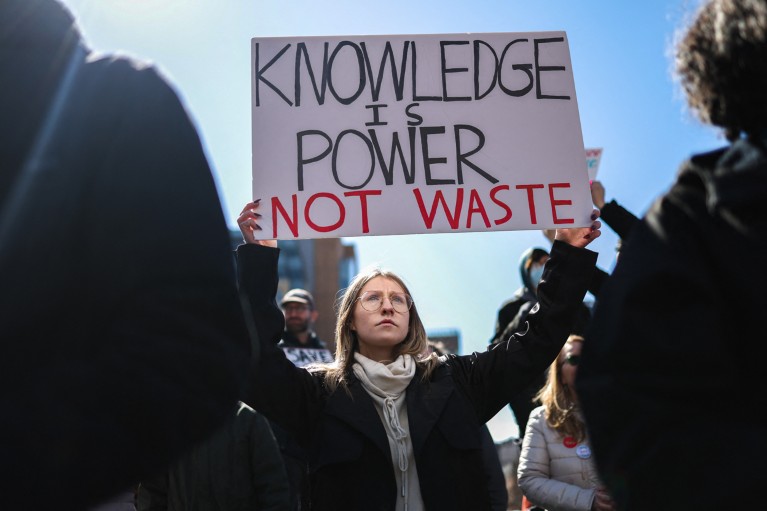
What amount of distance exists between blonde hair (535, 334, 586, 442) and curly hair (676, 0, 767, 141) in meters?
2.77

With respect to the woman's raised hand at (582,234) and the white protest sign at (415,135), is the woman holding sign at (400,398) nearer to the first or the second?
the woman's raised hand at (582,234)

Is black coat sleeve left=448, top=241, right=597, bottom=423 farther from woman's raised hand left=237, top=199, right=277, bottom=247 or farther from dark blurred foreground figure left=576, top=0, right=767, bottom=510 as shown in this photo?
dark blurred foreground figure left=576, top=0, right=767, bottom=510

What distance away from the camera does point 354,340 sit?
3514 millimetres

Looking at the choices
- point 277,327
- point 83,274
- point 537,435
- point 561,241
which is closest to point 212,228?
point 83,274

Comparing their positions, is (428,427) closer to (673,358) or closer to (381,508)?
(381,508)

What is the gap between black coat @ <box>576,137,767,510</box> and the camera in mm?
1137

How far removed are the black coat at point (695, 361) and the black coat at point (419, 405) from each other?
5.42 feet

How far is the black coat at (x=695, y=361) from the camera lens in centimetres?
114

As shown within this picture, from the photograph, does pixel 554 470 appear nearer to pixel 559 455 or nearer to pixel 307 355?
pixel 559 455

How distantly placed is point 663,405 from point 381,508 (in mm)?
1759

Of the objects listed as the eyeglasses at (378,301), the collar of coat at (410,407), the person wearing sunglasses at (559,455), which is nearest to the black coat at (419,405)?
the collar of coat at (410,407)

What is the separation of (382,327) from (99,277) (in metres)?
2.34

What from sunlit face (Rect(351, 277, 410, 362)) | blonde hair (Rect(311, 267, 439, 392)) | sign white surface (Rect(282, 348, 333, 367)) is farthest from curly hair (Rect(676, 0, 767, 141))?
sign white surface (Rect(282, 348, 333, 367))

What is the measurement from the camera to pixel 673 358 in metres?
1.17
